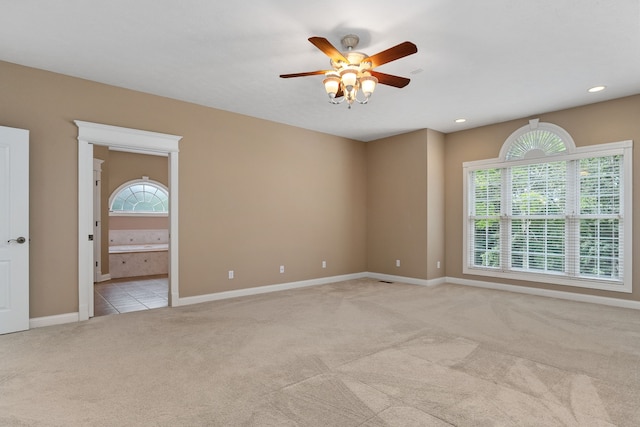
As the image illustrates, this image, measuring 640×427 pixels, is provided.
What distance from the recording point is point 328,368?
2.85m

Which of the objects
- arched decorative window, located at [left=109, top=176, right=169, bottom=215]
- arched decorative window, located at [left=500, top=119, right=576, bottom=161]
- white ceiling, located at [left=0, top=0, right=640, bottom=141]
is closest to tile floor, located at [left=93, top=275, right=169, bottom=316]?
arched decorative window, located at [left=109, top=176, right=169, bottom=215]

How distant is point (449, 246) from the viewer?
678cm

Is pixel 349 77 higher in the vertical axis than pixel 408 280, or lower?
higher

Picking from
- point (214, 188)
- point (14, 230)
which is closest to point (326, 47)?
point (214, 188)

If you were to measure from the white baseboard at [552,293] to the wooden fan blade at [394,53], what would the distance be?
15.0ft

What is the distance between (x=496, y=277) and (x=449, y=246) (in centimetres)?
98

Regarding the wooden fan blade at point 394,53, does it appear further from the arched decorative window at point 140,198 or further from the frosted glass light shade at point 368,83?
the arched decorative window at point 140,198

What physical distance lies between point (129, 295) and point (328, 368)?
4143 millimetres

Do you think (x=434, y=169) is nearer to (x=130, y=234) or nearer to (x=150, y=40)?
(x=150, y=40)

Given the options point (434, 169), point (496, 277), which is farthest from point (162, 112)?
point (496, 277)

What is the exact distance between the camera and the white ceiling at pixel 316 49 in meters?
2.85

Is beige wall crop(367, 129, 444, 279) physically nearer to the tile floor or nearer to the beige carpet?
the beige carpet

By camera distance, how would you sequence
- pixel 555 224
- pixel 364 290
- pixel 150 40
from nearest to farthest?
pixel 150 40
pixel 555 224
pixel 364 290

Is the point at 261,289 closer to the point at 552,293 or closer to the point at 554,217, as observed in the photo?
the point at 552,293
